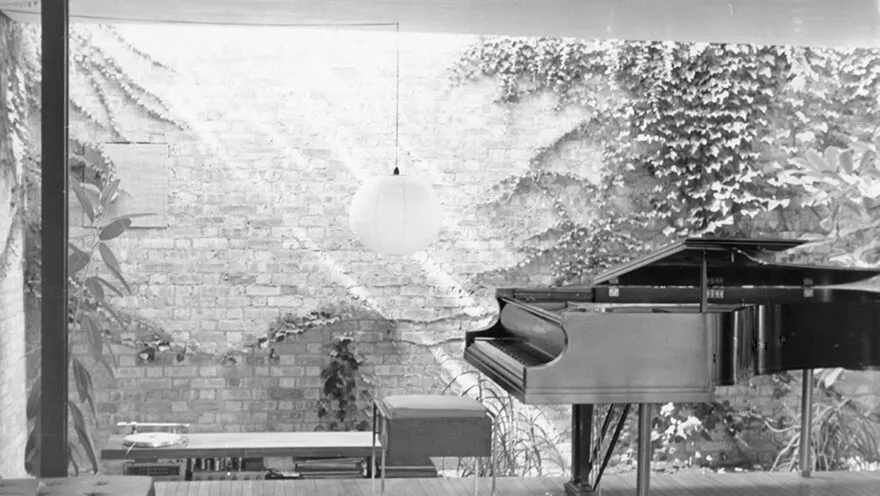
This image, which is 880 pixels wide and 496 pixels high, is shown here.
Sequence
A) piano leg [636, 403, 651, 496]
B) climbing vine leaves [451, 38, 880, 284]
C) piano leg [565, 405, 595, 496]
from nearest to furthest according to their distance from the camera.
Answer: piano leg [636, 403, 651, 496] → piano leg [565, 405, 595, 496] → climbing vine leaves [451, 38, 880, 284]

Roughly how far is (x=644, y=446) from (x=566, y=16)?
282 cm

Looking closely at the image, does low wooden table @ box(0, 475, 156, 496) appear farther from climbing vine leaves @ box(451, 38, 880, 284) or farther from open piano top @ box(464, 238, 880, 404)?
climbing vine leaves @ box(451, 38, 880, 284)

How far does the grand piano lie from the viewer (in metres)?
4.41

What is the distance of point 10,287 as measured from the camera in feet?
16.6

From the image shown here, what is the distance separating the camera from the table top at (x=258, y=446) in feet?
21.8

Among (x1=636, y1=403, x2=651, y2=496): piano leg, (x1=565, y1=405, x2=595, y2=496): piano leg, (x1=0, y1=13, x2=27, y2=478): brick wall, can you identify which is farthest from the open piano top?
(x1=0, y1=13, x2=27, y2=478): brick wall

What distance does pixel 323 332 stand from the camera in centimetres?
703

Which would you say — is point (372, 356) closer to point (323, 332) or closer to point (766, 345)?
point (323, 332)

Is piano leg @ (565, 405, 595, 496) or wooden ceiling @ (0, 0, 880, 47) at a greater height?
wooden ceiling @ (0, 0, 880, 47)

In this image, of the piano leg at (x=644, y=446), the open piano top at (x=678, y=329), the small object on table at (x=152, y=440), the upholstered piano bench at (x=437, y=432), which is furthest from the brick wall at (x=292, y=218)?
the piano leg at (x=644, y=446)

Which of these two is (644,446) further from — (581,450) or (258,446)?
(258,446)

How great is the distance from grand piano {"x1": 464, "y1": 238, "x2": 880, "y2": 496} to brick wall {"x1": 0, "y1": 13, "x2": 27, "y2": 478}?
6.66ft

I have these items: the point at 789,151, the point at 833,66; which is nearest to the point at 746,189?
the point at 789,151

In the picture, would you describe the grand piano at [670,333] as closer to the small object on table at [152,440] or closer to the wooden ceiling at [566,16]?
the wooden ceiling at [566,16]
